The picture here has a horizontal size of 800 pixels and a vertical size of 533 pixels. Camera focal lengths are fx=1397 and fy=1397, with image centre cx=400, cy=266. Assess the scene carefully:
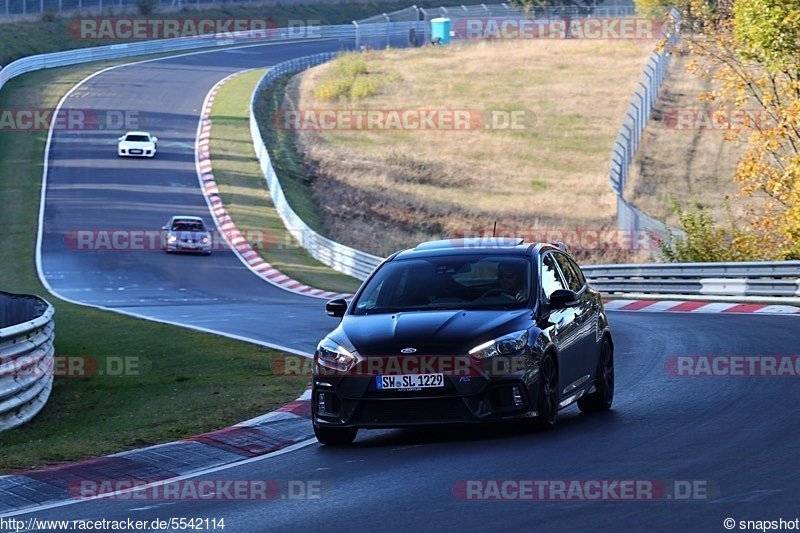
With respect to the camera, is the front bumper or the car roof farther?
the car roof

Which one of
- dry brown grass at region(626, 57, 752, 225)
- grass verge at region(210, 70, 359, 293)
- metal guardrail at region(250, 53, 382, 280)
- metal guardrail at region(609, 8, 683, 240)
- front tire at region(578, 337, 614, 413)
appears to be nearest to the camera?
front tire at region(578, 337, 614, 413)

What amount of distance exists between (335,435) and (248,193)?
41.1 metres

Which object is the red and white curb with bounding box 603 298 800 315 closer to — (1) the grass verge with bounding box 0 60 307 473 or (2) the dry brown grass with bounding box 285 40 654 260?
(1) the grass verge with bounding box 0 60 307 473

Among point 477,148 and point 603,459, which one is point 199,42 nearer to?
point 477,148

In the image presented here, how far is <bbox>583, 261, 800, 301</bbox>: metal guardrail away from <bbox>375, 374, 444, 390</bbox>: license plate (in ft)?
50.5

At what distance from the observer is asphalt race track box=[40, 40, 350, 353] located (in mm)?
28316

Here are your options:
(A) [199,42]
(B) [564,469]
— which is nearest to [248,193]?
(B) [564,469]

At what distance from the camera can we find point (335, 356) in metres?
11.1

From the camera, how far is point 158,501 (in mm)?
9148

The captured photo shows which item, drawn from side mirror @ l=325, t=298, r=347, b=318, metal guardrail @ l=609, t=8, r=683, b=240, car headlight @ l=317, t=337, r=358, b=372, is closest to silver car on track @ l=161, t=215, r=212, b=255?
metal guardrail @ l=609, t=8, r=683, b=240

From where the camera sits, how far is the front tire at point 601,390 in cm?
1259

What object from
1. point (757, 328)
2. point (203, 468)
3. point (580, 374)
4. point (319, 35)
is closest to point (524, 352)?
point (580, 374)

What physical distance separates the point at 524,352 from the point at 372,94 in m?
61.4

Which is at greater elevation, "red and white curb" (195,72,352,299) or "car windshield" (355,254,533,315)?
"car windshield" (355,254,533,315)
